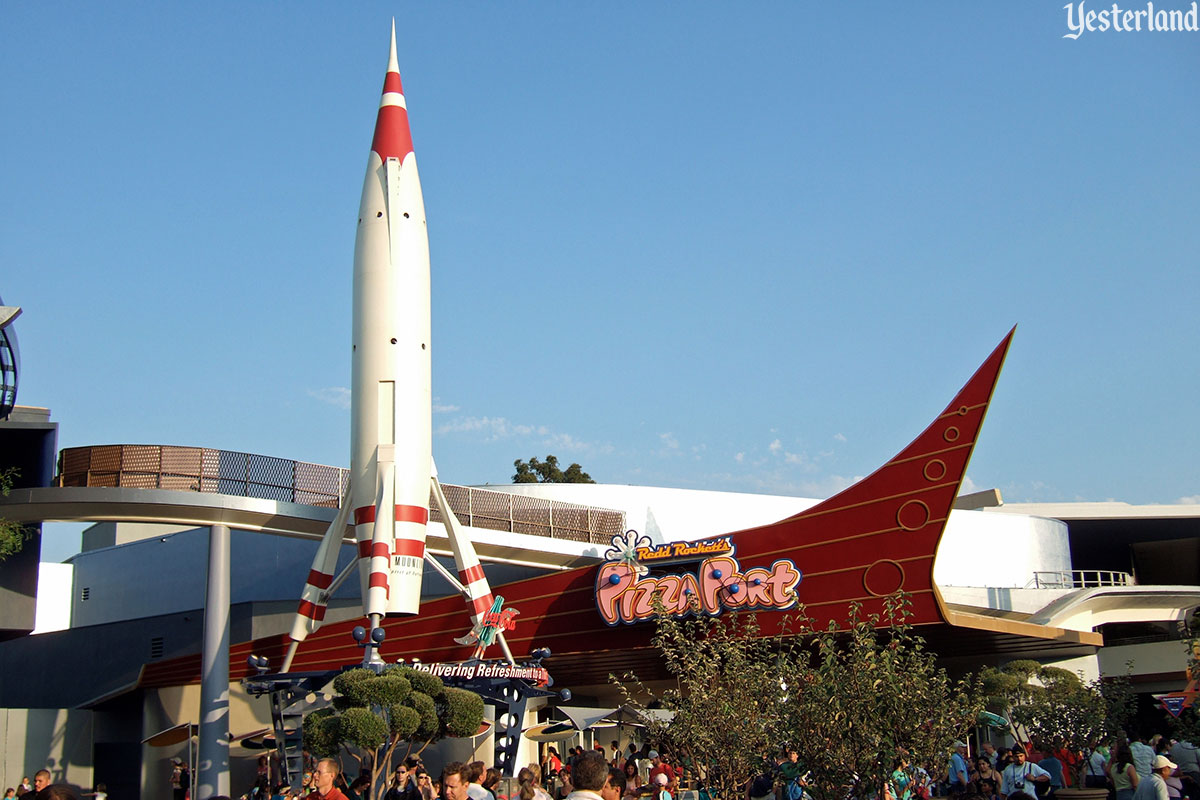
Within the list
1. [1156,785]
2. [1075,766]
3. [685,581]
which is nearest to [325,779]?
[1156,785]

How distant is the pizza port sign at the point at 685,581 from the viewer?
27.4 metres

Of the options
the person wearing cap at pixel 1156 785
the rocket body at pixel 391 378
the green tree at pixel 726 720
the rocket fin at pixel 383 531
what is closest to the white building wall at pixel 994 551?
the rocket body at pixel 391 378

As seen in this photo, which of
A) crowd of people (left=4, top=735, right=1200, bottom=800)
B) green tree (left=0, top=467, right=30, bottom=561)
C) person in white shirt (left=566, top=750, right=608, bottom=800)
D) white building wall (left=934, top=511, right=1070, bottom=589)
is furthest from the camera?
white building wall (left=934, top=511, right=1070, bottom=589)

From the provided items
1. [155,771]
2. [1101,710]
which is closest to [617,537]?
[1101,710]

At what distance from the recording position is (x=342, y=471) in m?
30.4

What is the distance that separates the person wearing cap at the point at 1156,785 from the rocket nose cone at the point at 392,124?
22.1 m

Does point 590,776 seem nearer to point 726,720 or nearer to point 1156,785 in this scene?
point 726,720

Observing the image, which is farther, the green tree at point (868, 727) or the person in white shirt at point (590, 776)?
the green tree at point (868, 727)

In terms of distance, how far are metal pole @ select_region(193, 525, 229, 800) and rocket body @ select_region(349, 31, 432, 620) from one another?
3.73 metres

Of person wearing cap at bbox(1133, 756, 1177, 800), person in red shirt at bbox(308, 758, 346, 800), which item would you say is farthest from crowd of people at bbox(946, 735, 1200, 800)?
person in red shirt at bbox(308, 758, 346, 800)

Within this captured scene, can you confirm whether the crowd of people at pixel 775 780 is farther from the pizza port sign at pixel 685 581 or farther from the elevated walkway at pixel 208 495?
the elevated walkway at pixel 208 495

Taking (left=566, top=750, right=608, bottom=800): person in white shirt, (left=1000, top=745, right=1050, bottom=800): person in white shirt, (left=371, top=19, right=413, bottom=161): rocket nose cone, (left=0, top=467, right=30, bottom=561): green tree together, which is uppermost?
(left=371, top=19, right=413, bottom=161): rocket nose cone

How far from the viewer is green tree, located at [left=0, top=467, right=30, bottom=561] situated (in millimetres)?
26547

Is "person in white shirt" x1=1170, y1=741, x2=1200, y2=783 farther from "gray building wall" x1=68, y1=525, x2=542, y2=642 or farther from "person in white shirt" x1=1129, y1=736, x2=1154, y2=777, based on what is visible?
"gray building wall" x1=68, y1=525, x2=542, y2=642
